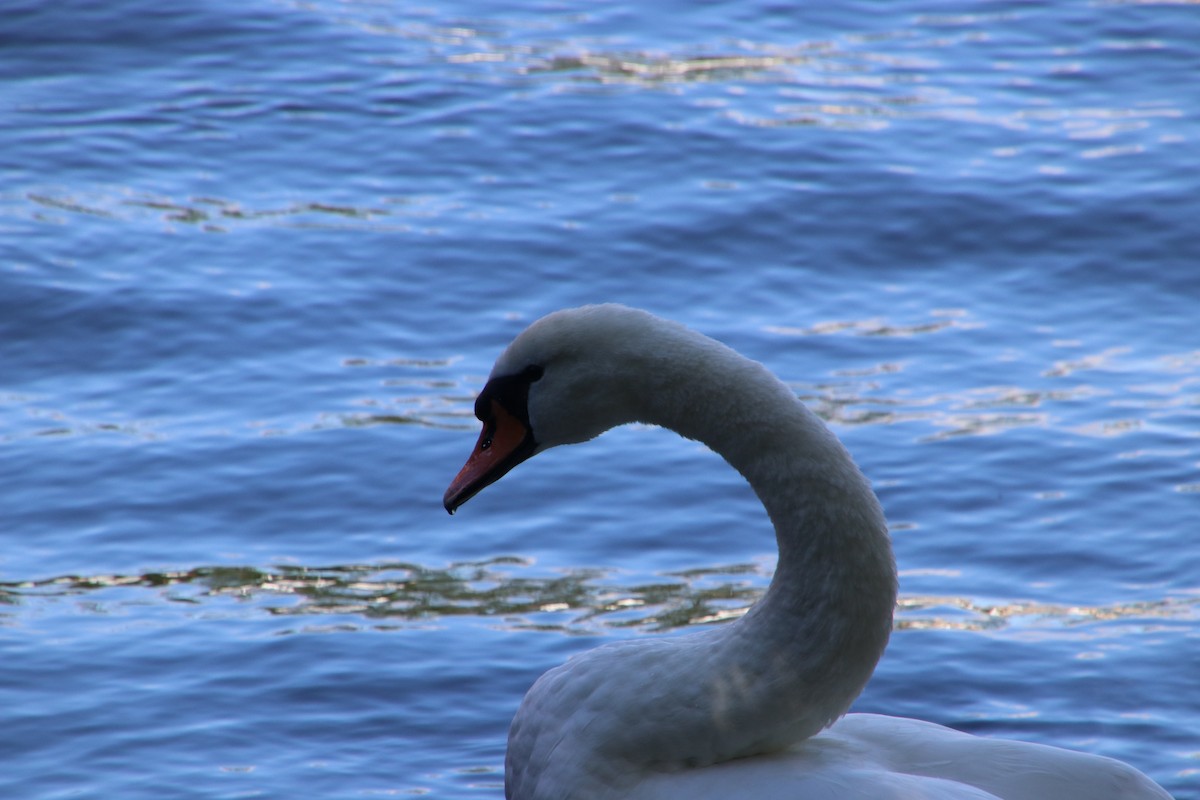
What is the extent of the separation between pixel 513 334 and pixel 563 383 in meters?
4.17

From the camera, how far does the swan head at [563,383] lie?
3.84m

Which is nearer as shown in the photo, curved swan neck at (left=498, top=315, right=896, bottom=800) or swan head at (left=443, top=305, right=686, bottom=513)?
curved swan neck at (left=498, top=315, right=896, bottom=800)

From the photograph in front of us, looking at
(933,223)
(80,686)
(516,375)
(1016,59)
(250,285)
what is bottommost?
(80,686)

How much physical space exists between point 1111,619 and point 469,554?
2.21m

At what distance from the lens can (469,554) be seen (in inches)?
255

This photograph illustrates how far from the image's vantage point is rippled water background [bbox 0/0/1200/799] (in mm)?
5633

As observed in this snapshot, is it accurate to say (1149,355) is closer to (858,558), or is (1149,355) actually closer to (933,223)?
(933,223)

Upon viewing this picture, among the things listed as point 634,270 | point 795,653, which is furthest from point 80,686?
point 634,270

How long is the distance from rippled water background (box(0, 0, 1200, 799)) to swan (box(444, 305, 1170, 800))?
128cm

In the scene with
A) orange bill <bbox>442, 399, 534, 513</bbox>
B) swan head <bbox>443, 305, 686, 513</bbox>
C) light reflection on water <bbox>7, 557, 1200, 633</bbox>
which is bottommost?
light reflection on water <bbox>7, 557, 1200, 633</bbox>

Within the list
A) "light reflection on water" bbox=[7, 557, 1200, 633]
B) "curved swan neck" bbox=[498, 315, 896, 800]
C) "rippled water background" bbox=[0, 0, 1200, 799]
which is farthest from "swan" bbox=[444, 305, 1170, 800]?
"light reflection on water" bbox=[7, 557, 1200, 633]

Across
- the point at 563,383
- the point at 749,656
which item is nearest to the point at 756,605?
A: the point at 749,656

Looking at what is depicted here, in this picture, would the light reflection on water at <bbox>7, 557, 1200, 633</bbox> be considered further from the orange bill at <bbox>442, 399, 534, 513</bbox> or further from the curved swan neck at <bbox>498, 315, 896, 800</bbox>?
the curved swan neck at <bbox>498, 315, 896, 800</bbox>

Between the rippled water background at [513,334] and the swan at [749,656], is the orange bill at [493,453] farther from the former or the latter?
the rippled water background at [513,334]
